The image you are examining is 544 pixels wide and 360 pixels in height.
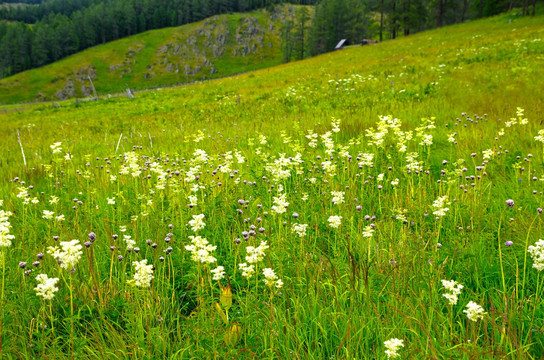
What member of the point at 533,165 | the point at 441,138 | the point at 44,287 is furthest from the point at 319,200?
the point at 441,138

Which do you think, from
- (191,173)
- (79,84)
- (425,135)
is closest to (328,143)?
(425,135)

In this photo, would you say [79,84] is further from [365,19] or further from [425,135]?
[425,135]

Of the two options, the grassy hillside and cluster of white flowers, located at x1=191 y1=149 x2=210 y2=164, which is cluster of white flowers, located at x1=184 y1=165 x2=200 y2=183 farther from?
the grassy hillside

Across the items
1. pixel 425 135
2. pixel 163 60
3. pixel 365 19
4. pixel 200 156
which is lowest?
pixel 200 156

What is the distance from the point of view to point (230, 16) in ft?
531

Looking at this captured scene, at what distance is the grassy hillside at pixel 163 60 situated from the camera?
111375mm

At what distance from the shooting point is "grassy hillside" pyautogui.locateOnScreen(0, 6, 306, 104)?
11138 cm

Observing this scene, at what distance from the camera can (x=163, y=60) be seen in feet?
431

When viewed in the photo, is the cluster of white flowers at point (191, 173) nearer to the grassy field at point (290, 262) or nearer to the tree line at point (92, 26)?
the grassy field at point (290, 262)

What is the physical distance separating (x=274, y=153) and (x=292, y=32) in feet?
386

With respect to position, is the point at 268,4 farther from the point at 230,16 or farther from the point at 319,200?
the point at 319,200

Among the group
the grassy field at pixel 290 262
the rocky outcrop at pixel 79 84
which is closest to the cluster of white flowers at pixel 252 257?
the grassy field at pixel 290 262

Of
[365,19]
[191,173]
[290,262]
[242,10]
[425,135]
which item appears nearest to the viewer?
[290,262]

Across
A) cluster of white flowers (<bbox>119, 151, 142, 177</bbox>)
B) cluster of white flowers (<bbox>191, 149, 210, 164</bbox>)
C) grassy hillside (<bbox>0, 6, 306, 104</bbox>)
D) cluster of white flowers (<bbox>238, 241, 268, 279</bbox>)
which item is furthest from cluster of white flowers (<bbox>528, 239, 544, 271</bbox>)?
grassy hillside (<bbox>0, 6, 306, 104</bbox>)
